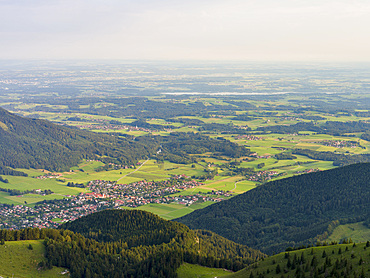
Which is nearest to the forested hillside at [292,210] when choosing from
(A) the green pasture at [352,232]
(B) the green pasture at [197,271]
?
(A) the green pasture at [352,232]

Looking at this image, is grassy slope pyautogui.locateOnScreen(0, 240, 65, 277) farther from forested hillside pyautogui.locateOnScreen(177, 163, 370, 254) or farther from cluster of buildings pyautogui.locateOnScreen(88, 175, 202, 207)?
cluster of buildings pyautogui.locateOnScreen(88, 175, 202, 207)

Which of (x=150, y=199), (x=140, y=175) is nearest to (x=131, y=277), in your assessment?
(x=150, y=199)

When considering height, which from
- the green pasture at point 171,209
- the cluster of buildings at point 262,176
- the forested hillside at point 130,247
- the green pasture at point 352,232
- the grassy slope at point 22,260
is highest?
the grassy slope at point 22,260

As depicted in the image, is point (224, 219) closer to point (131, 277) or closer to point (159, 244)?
point (159, 244)

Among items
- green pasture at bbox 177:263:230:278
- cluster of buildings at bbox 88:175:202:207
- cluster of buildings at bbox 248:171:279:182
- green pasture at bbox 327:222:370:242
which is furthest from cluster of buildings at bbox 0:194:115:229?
green pasture at bbox 327:222:370:242

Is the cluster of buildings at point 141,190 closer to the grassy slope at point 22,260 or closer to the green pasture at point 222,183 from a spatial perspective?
the green pasture at point 222,183

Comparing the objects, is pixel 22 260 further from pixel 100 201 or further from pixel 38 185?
pixel 38 185
